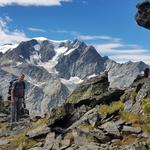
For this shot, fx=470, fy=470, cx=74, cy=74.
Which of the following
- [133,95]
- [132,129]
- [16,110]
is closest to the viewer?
[132,129]

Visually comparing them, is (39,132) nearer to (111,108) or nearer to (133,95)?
(111,108)

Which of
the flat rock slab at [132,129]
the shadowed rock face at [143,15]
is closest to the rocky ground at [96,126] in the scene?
the flat rock slab at [132,129]

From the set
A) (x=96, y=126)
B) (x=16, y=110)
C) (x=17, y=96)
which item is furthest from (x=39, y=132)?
(x=16, y=110)

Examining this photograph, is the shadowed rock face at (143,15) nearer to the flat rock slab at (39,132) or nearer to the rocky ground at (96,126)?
the rocky ground at (96,126)

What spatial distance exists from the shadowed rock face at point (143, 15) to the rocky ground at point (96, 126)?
549cm

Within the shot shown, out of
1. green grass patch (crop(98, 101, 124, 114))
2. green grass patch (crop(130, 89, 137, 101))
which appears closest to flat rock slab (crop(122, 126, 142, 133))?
green grass patch (crop(98, 101, 124, 114))

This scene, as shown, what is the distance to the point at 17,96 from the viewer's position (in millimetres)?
47906

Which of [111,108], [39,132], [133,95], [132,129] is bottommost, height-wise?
[39,132]

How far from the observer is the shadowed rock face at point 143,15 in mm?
40619

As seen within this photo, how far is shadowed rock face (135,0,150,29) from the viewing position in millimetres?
40619

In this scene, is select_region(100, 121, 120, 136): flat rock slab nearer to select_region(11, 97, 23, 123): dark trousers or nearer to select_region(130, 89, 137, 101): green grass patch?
select_region(130, 89, 137, 101): green grass patch

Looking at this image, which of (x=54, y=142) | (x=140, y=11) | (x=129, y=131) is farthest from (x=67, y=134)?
(x=140, y=11)

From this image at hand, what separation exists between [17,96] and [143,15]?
1544cm

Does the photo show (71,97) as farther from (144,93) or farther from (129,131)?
(129,131)
